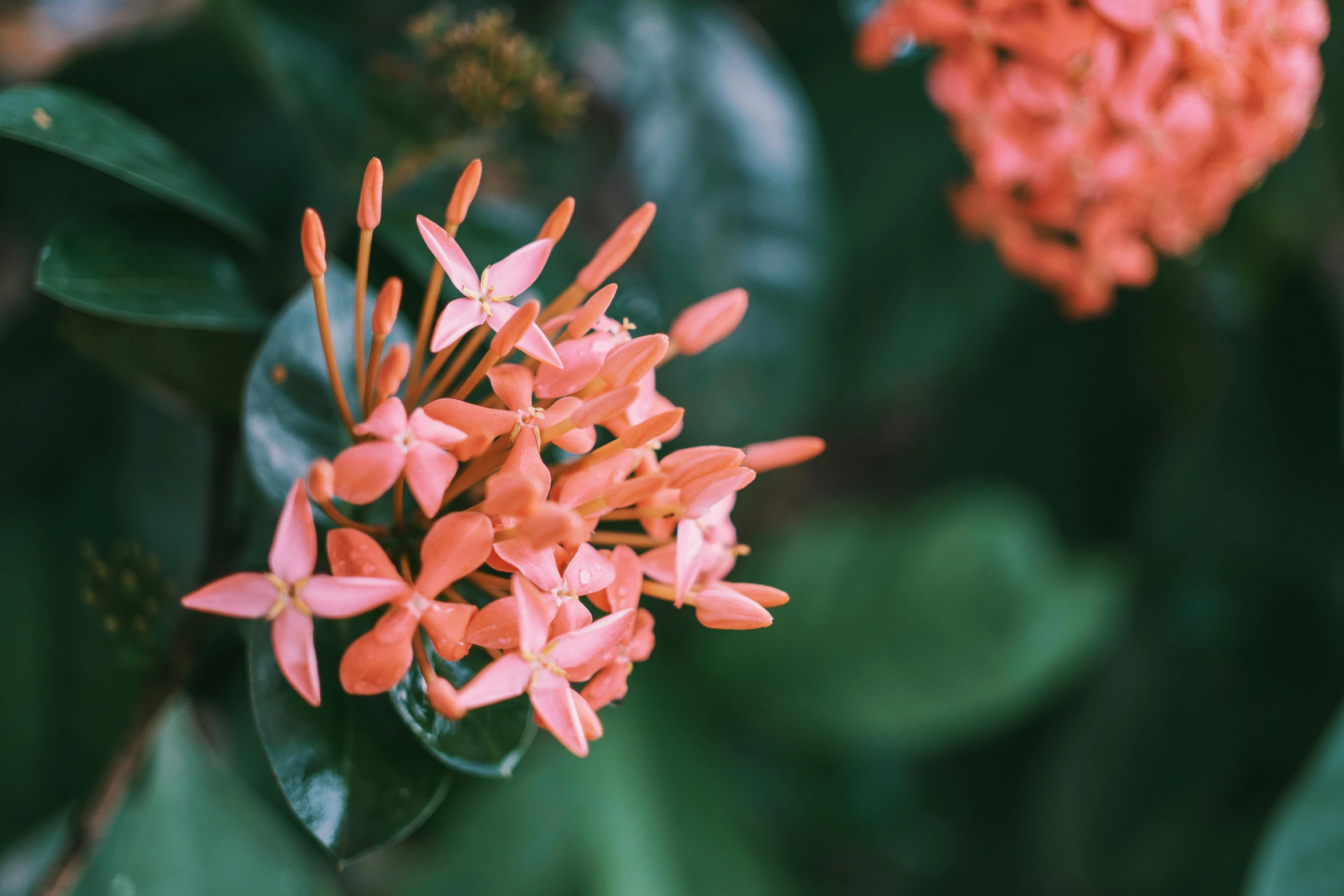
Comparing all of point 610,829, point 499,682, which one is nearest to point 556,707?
point 499,682

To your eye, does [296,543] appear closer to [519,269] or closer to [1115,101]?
[519,269]

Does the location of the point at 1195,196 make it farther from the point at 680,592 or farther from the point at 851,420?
the point at 851,420

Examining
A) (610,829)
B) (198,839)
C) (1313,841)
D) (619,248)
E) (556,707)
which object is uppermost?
(619,248)

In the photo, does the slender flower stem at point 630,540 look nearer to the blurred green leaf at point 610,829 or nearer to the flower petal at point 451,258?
the flower petal at point 451,258

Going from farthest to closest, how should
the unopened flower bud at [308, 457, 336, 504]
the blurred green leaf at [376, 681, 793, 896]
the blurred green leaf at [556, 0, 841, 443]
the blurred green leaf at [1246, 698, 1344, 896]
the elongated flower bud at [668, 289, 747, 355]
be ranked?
the blurred green leaf at [376, 681, 793, 896], the blurred green leaf at [556, 0, 841, 443], the blurred green leaf at [1246, 698, 1344, 896], the elongated flower bud at [668, 289, 747, 355], the unopened flower bud at [308, 457, 336, 504]

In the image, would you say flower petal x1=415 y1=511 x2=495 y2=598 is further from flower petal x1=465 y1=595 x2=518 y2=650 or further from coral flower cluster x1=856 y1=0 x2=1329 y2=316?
coral flower cluster x1=856 y1=0 x2=1329 y2=316

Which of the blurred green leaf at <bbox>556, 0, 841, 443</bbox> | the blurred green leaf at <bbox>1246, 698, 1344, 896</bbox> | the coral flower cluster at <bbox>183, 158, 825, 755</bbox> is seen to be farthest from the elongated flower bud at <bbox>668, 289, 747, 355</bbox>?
the blurred green leaf at <bbox>1246, 698, 1344, 896</bbox>

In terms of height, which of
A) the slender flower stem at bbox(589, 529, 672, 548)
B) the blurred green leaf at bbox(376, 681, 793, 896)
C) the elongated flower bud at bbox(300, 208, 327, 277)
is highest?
the elongated flower bud at bbox(300, 208, 327, 277)
